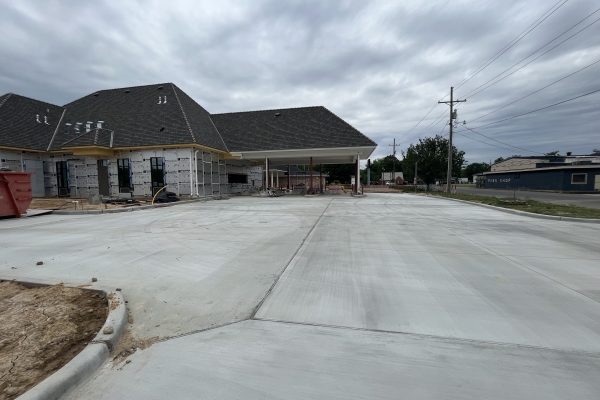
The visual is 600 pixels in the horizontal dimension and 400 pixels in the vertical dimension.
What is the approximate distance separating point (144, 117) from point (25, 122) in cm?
938

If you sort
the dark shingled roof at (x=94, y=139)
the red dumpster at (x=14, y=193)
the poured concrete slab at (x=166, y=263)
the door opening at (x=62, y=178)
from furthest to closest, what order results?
1. the door opening at (x=62, y=178)
2. the dark shingled roof at (x=94, y=139)
3. the red dumpster at (x=14, y=193)
4. the poured concrete slab at (x=166, y=263)

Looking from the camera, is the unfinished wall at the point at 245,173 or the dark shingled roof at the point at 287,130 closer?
the dark shingled roof at the point at 287,130

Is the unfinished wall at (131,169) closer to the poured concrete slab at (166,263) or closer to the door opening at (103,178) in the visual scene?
the door opening at (103,178)

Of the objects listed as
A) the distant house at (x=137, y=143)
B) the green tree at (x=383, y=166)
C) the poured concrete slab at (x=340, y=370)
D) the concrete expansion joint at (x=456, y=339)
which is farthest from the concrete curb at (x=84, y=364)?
→ the green tree at (x=383, y=166)

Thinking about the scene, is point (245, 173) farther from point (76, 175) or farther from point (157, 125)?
point (76, 175)

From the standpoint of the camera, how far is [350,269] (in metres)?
5.62

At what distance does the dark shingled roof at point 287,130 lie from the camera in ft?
95.3

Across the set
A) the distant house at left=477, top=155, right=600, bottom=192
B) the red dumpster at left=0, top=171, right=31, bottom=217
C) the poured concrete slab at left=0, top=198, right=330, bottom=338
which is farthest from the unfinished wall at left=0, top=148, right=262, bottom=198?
the distant house at left=477, top=155, right=600, bottom=192

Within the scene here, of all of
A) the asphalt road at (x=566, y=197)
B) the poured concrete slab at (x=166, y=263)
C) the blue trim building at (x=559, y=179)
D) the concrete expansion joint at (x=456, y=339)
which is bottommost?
A: the asphalt road at (x=566, y=197)

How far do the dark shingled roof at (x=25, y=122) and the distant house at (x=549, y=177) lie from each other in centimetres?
5818

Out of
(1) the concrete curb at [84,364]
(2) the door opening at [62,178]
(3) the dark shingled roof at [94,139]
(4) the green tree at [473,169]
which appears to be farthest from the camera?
(4) the green tree at [473,169]

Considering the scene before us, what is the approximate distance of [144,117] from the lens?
2612 centimetres

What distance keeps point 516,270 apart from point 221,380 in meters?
5.48

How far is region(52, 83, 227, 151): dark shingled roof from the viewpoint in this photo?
2434 cm
